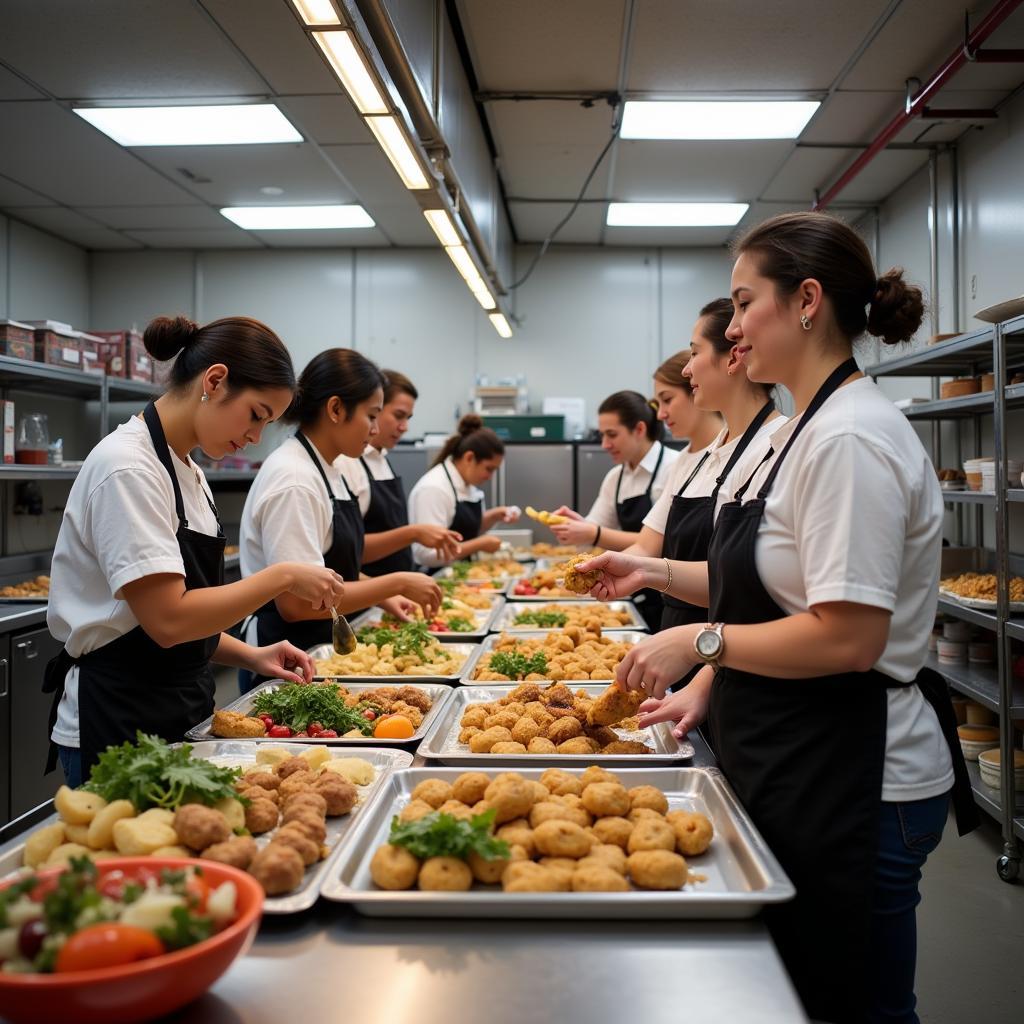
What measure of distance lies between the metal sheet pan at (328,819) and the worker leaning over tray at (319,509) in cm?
86

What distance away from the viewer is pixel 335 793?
1.52m

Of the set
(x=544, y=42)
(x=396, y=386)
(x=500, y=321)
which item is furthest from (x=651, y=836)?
(x=500, y=321)

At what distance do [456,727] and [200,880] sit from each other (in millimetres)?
1112

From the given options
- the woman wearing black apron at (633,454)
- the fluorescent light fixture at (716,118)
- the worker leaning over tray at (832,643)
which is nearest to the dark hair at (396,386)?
the woman wearing black apron at (633,454)

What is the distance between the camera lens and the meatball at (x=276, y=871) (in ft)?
3.92

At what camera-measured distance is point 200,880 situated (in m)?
1.05

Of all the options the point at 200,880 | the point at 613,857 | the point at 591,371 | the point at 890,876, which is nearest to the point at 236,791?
the point at 200,880

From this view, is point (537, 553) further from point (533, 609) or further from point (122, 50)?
point (122, 50)

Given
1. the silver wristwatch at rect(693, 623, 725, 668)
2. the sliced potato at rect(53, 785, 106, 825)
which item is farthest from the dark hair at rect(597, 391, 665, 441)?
the sliced potato at rect(53, 785, 106, 825)

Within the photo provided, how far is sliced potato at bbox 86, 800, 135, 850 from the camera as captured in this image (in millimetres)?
1272

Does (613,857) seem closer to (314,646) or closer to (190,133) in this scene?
(314,646)

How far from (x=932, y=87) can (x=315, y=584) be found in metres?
4.32

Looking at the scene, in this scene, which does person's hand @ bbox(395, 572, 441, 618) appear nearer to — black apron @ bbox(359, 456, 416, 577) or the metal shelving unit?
black apron @ bbox(359, 456, 416, 577)

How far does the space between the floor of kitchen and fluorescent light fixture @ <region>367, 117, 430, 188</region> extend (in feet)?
10.7
